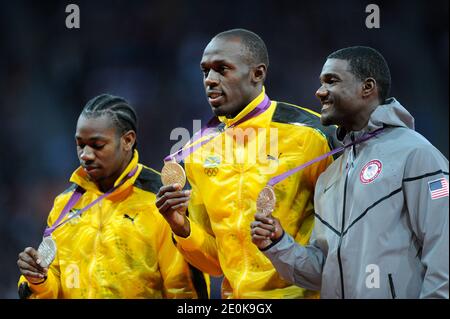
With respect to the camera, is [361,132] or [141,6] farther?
[141,6]

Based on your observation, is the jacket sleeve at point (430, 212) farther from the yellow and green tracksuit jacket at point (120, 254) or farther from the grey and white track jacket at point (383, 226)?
the yellow and green tracksuit jacket at point (120, 254)

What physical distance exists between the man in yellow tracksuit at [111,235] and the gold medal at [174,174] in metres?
0.59

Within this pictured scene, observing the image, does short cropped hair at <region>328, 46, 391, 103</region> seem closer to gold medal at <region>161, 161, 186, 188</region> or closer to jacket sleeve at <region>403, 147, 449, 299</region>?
jacket sleeve at <region>403, 147, 449, 299</region>

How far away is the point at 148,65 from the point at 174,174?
317 centimetres

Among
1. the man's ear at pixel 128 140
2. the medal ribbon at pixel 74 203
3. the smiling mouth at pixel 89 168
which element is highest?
the man's ear at pixel 128 140

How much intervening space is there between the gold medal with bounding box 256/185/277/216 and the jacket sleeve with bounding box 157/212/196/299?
86 cm

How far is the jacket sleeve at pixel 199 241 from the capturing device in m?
3.34

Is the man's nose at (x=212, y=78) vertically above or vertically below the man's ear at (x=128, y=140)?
above

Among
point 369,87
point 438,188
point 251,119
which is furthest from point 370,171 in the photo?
point 251,119

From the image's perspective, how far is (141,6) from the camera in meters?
6.45

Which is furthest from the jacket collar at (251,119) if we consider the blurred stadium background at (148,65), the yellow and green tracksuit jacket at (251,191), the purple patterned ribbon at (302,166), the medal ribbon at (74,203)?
the blurred stadium background at (148,65)

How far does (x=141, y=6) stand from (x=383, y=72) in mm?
3712

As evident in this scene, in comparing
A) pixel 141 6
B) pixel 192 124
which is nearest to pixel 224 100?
pixel 192 124
